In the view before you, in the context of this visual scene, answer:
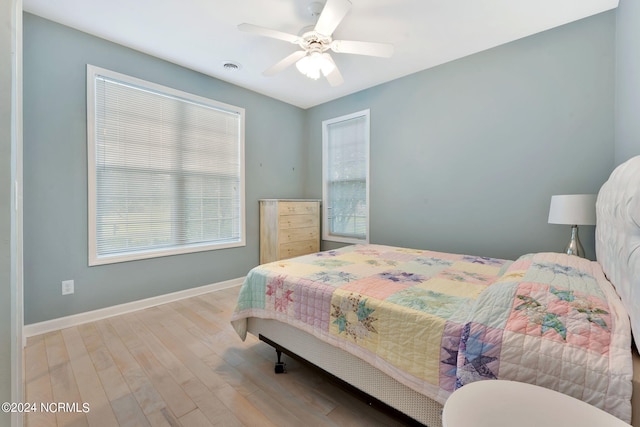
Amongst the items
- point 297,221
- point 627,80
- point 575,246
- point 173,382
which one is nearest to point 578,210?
point 575,246

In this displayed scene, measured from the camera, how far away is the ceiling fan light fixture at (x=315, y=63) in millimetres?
2156

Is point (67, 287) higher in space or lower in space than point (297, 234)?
lower

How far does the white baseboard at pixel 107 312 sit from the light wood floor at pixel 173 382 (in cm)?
9

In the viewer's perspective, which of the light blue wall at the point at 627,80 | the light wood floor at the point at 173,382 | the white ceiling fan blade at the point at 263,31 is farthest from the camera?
the white ceiling fan blade at the point at 263,31

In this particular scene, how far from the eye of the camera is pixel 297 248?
3.70 meters

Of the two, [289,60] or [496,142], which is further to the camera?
[496,142]

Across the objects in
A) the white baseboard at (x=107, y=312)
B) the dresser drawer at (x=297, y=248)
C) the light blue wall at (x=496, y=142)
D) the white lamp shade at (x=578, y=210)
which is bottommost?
the white baseboard at (x=107, y=312)

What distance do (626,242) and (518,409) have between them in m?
0.83

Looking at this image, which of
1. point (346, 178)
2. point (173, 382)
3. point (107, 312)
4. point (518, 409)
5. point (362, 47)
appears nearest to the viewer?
point (518, 409)

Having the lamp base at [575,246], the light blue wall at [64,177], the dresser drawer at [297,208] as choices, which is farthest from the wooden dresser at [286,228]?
the lamp base at [575,246]

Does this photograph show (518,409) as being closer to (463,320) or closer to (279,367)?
(463,320)

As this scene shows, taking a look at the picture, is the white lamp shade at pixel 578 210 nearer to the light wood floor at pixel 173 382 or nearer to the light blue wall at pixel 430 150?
the light blue wall at pixel 430 150

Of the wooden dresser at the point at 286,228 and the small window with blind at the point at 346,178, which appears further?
the small window with blind at the point at 346,178

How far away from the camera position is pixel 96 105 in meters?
2.46
